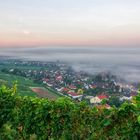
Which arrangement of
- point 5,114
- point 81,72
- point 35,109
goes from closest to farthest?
point 35,109 → point 5,114 → point 81,72

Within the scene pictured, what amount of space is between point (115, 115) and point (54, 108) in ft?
5.68

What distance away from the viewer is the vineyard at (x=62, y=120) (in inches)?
305

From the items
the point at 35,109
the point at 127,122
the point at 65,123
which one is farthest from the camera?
the point at 35,109

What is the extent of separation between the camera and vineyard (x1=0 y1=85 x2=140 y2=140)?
25.5 feet

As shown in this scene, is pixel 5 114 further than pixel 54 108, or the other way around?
pixel 5 114

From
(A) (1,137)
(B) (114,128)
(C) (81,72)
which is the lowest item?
(C) (81,72)

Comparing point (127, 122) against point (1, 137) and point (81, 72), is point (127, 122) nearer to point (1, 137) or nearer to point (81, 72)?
point (1, 137)

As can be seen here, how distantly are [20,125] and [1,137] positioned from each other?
554 mm

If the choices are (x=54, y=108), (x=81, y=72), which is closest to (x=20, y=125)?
(x=54, y=108)

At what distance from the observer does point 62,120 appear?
8859mm

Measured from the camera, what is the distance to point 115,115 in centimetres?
790

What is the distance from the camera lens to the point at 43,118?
923 centimetres

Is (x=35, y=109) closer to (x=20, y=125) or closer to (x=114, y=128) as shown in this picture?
(x=20, y=125)

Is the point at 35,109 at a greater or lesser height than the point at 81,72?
greater
